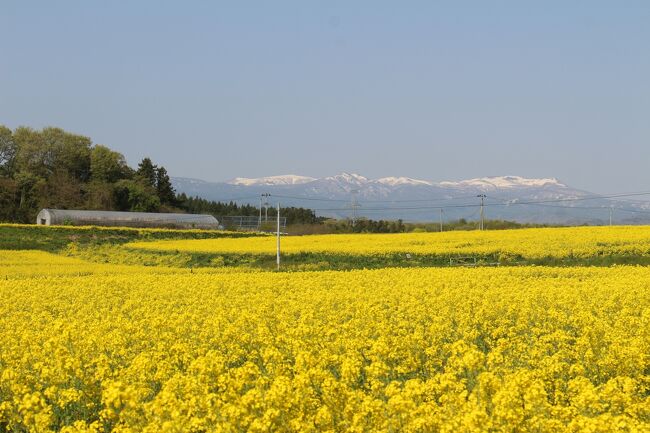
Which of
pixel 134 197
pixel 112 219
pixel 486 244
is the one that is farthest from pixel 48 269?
pixel 134 197

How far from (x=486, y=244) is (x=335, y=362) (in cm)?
3496

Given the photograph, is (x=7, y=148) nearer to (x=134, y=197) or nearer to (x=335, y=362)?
(x=134, y=197)

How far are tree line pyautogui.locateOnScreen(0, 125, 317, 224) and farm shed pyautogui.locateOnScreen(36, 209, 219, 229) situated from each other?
10.3 metres

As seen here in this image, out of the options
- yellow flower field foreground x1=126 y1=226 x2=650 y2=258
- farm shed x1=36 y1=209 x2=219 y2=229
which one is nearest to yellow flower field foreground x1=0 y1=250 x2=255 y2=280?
yellow flower field foreground x1=126 y1=226 x2=650 y2=258

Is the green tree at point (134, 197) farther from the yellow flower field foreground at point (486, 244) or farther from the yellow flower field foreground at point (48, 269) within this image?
the yellow flower field foreground at point (48, 269)

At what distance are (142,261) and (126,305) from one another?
28.5 meters

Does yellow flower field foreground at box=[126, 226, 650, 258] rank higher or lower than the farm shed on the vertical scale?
lower

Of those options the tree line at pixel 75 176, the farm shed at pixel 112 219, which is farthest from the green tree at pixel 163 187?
the farm shed at pixel 112 219

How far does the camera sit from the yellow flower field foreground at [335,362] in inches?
229

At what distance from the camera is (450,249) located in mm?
38688

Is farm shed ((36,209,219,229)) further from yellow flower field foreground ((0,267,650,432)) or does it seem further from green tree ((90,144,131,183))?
yellow flower field foreground ((0,267,650,432))

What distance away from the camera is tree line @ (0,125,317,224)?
95.0m

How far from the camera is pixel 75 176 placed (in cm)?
10706

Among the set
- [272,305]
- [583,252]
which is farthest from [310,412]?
[583,252]
